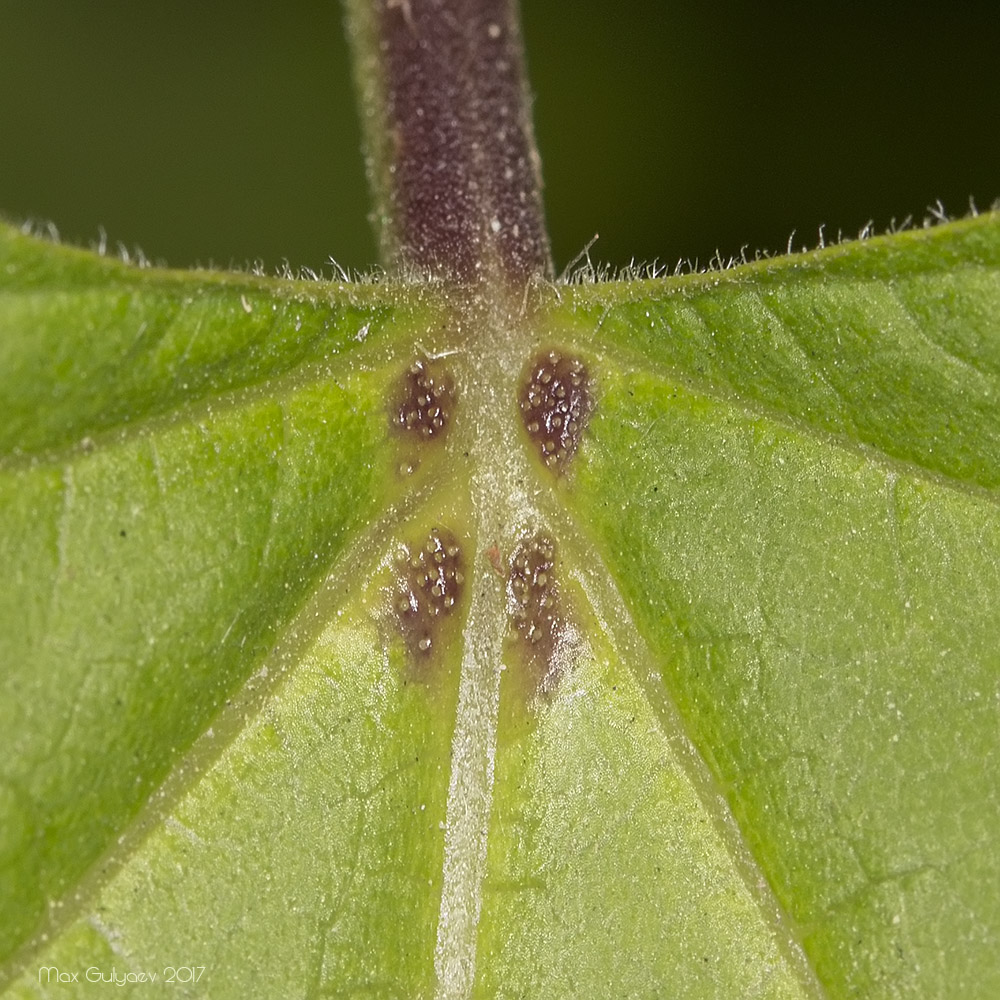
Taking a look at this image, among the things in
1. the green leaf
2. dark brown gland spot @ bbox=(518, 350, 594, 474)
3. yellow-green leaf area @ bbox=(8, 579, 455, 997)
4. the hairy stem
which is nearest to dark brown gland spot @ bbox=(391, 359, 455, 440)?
the green leaf

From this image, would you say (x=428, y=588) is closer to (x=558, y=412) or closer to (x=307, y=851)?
(x=558, y=412)


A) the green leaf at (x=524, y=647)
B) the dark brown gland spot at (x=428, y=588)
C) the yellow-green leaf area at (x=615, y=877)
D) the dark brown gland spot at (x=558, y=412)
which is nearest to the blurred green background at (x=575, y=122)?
the dark brown gland spot at (x=558, y=412)

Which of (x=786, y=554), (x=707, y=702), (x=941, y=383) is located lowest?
(x=707, y=702)

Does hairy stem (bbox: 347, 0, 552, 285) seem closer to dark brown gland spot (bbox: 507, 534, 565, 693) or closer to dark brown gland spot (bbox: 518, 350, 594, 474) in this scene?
dark brown gland spot (bbox: 518, 350, 594, 474)

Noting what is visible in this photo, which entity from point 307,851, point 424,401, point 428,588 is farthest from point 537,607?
point 307,851

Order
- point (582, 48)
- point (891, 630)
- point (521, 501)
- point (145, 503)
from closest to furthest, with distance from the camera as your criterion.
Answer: point (145, 503) → point (891, 630) → point (521, 501) → point (582, 48)

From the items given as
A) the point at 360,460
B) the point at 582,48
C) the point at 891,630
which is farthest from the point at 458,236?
the point at 582,48

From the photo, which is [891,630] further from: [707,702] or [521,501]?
[521,501]
